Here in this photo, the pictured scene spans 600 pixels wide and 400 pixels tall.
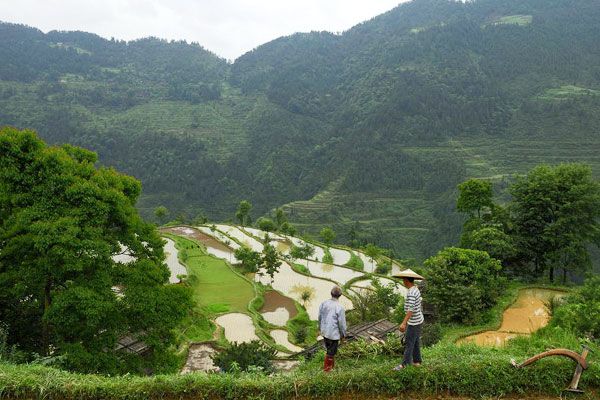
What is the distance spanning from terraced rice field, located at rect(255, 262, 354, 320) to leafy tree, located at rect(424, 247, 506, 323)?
11.9 metres

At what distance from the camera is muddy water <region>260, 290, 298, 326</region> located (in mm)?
25480

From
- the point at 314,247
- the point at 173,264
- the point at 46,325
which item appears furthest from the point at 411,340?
the point at 314,247

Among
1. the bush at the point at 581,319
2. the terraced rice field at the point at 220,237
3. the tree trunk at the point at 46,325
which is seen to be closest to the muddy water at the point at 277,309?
the terraced rice field at the point at 220,237

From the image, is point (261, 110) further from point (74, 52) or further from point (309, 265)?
point (309, 265)

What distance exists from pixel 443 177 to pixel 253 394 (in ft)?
265

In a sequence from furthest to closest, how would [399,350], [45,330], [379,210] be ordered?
[379,210], [45,330], [399,350]

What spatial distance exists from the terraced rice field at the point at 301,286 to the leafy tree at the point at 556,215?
37.2 feet

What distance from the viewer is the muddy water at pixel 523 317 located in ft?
44.4

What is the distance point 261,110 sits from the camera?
14050 cm

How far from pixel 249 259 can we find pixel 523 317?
21576mm

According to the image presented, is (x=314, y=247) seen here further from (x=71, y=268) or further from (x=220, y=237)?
(x=71, y=268)

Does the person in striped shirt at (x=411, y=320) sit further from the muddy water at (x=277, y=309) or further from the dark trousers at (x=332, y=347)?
the muddy water at (x=277, y=309)

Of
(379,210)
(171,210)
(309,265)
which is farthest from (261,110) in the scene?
(309,265)

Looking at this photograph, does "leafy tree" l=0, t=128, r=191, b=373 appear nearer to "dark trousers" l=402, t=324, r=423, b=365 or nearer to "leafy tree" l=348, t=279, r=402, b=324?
"dark trousers" l=402, t=324, r=423, b=365
